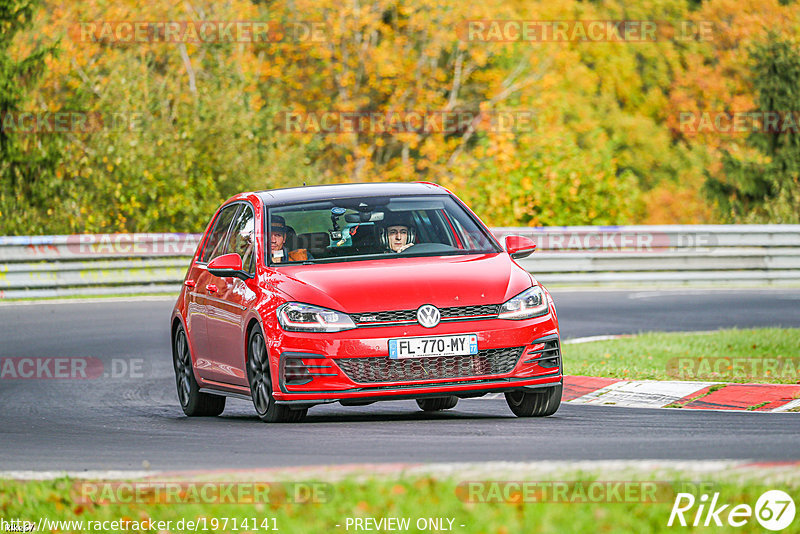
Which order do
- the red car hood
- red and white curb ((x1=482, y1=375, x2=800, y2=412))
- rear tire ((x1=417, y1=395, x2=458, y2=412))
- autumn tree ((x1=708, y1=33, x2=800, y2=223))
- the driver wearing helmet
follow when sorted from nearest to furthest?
the red car hood
the driver wearing helmet
red and white curb ((x1=482, y1=375, x2=800, y2=412))
rear tire ((x1=417, y1=395, x2=458, y2=412))
autumn tree ((x1=708, y1=33, x2=800, y2=223))

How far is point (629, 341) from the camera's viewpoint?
653 inches

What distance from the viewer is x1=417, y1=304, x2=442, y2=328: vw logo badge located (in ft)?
31.6

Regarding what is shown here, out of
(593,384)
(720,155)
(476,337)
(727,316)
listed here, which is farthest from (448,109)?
(476,337)

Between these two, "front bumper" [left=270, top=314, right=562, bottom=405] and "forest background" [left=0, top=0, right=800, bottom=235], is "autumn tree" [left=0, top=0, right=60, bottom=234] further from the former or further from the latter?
"front bumper" [left=270, top=314, right=562, bottom=405]

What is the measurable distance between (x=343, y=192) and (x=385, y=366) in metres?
2.11

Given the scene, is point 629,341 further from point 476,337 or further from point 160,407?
point 476,337

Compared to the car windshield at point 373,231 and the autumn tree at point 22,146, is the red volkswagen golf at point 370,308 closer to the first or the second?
the car windshield at point 373,231

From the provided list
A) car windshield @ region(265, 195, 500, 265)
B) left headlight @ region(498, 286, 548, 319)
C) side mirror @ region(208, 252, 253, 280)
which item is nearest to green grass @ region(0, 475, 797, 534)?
left headlight @ region(498, 286, 548, 319)

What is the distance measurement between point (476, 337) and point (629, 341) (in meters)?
7.14

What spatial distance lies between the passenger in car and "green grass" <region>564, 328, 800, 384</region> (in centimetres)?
387

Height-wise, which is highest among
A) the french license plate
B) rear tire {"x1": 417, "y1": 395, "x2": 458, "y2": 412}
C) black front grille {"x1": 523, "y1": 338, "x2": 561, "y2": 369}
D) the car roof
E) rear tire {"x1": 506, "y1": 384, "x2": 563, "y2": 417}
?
the car roof

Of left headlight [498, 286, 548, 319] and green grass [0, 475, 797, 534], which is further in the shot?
left headlight [498, 286, 548, 319]

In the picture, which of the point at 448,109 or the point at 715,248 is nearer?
the point at 715,248

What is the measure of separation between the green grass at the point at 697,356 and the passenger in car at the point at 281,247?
3.87 metres
